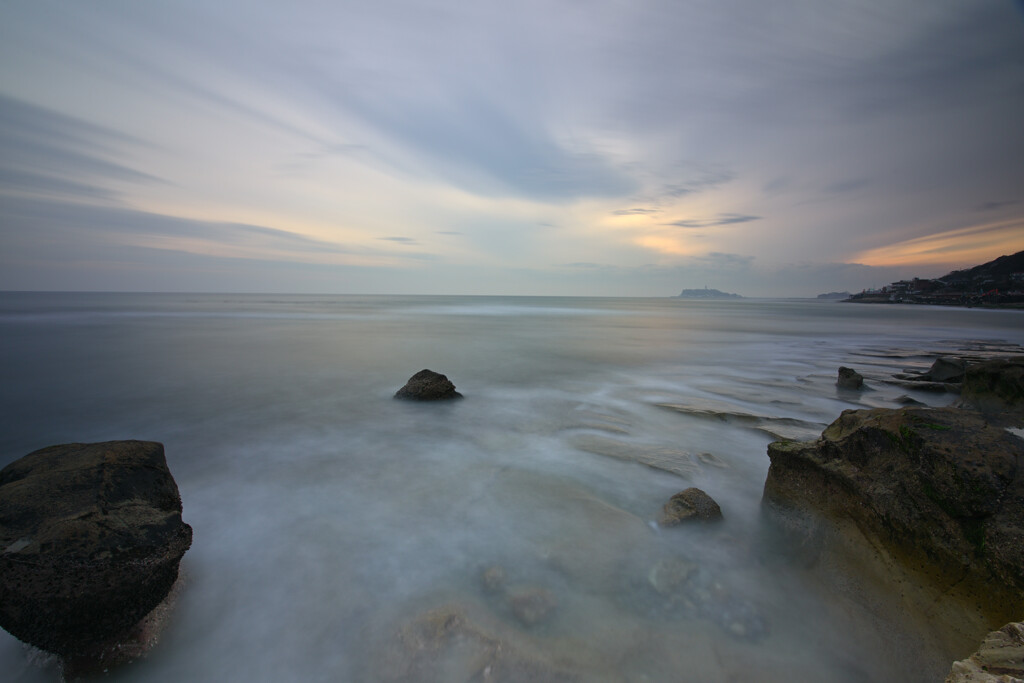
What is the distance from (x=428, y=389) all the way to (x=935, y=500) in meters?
7.34

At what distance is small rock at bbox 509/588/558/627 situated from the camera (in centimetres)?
286

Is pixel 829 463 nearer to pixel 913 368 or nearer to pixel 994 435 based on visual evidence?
pixel 994 435

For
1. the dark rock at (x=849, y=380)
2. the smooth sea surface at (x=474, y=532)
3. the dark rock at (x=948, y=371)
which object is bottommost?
the smooth sea surface at (x=474, y=532)

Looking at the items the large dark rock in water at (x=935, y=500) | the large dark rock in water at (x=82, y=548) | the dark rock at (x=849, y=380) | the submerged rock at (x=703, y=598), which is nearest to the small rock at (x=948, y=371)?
the dark rock at (x=849, y=380)

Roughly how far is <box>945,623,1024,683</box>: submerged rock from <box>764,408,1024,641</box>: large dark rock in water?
681 millimetres

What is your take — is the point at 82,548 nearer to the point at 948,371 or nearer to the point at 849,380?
the point at 849,380

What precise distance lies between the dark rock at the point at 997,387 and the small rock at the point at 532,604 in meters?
7.65

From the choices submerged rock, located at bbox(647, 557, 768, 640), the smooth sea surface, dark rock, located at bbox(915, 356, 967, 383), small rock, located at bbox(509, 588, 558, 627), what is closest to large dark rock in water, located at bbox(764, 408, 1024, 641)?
the smooth sea surface

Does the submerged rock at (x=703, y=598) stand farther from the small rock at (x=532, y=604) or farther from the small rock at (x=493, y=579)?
the small rock at (x=493, y=579)

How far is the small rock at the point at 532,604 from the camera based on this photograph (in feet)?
9.38

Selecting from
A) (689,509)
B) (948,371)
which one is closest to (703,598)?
(689,509)

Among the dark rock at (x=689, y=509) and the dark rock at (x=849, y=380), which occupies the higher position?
the dark rock at (x=849, y=380)

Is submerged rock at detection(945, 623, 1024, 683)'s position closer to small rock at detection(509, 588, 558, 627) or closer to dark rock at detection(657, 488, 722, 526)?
small rock at detection(509, 588, 558, 627)

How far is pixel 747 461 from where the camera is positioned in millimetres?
5398
